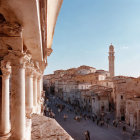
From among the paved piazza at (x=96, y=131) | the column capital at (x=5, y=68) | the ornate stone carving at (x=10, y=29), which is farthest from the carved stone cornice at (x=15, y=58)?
the paved piazza at (x=96, y=131)

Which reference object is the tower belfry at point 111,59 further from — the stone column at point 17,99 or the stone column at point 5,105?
the stone column at point 17,99

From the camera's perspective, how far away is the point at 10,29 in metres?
2.75

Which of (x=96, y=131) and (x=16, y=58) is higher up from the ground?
(x=16, y=58)

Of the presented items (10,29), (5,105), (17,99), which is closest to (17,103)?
(17,99)

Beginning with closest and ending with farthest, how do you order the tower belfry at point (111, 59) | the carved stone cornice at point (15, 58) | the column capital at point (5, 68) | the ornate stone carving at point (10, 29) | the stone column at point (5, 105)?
1. the ornate stone carving at point (10, 29)
2. the carved stone cornice at point (15, 58)
3. the column capital at point (5, 68)
4. the stone column at point (5, 105)
5. the tower belfry at point (111, 59)

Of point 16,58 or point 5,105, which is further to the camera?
point 5,105

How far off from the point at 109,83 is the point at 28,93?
36.2 m

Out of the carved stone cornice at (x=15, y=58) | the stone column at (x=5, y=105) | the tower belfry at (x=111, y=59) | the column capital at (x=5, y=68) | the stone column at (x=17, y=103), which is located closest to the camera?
the carved stone cornice at (x=15, y=58)

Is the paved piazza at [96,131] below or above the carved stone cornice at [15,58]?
below

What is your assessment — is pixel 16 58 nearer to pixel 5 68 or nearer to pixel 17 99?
pixel 5 68

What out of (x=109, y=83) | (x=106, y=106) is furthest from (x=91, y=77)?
(x=106, y=106)

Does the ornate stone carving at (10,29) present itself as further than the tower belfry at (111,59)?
No

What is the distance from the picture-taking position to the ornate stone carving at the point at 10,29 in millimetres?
2721

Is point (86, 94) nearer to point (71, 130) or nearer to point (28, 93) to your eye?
point (71, 130)
